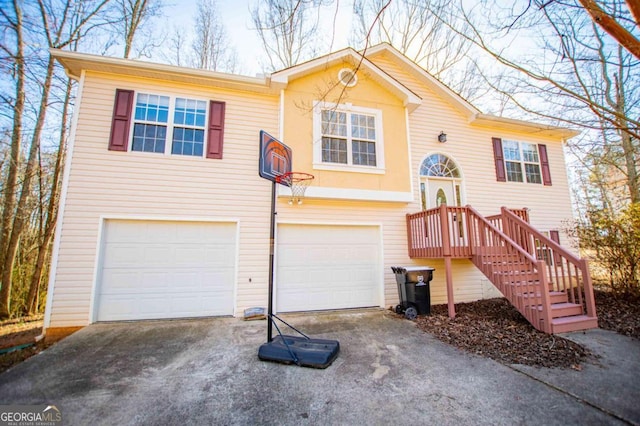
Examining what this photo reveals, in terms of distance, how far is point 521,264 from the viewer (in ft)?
16.1

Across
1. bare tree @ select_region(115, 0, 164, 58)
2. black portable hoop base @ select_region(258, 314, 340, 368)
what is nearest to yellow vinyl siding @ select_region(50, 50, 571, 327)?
Result: black portable hoop base @ select_region(258, 314, 340, 368)

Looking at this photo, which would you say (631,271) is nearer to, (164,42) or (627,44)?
(627,44)

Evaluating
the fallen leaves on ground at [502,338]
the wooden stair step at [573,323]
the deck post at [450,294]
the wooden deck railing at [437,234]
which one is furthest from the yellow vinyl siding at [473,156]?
the wooden stair step at [573,323]

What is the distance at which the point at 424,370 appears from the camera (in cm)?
323

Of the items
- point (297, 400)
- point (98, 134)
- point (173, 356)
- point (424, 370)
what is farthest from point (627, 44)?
point (98, 134)

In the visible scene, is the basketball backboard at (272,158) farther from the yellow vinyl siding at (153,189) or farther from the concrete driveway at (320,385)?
the concrete driveway at (320,385)

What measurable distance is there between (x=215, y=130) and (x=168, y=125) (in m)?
1.01

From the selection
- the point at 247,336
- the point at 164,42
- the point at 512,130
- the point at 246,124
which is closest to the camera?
the point at 247,336

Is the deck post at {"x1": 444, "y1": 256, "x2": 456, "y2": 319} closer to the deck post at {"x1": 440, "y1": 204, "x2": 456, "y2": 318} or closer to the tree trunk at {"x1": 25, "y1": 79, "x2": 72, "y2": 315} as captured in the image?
the deck post at {"x1": 440, "y1": 204, "x2": 456, "y2": 318}

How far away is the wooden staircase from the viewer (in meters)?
4.23

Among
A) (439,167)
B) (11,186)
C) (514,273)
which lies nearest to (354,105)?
(439,167)

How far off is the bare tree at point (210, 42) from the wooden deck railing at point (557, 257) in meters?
12.6

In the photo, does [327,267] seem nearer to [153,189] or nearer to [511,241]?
[511,241]

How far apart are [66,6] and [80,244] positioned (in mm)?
8034
